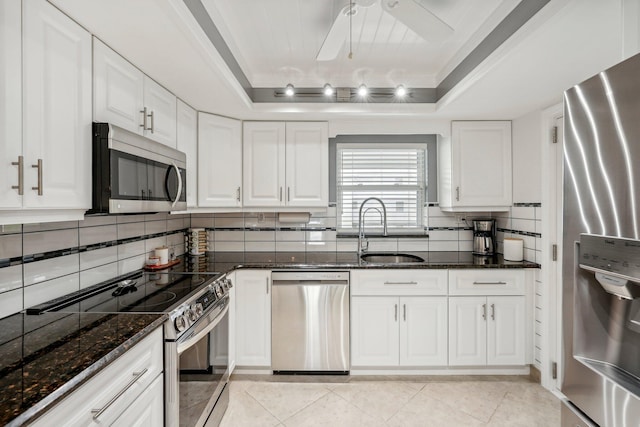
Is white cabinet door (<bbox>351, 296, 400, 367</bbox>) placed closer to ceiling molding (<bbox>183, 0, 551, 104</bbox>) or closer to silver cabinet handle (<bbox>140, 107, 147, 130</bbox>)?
ceiling molding (<bbox>183, 0, 551, 104</bbox>)

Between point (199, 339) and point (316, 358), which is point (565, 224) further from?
point (316, 358)

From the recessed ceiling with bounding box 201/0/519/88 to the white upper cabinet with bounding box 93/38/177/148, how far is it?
54 centimetres

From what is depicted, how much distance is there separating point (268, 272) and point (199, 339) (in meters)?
0.93

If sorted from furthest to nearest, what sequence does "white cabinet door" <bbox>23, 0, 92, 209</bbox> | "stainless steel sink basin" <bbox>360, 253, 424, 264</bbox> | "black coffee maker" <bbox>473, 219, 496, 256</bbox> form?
"stainless steel sink basin" <bbox>360, 253, 424, 264</bbox> → "black coffee maker" <bbox>473, 219, 496, 256</bbox> → "white cabinet door" <bbox>23, 0, 92, 209</bbox>

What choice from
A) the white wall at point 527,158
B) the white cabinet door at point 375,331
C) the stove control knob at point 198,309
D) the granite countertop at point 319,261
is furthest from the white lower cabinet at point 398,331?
the stove control knob at point 198,309

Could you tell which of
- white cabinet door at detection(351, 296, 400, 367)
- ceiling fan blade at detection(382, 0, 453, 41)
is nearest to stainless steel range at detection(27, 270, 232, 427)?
white cabinet door at detection(351, 296, 400, 367)

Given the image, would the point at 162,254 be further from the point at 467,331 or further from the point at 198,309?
the point at 467,331

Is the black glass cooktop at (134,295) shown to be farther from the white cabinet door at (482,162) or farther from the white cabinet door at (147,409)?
the white cabinet door at (482,162)

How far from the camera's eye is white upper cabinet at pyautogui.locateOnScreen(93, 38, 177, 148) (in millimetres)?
1473

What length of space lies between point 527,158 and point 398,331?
5.87 feet

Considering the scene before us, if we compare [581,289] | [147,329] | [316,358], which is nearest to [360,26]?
[581,289]

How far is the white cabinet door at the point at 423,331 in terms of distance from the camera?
2557 mm

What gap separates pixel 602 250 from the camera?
0.87 m

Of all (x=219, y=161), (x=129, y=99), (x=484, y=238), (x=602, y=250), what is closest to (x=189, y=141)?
(x=219, y=161)
